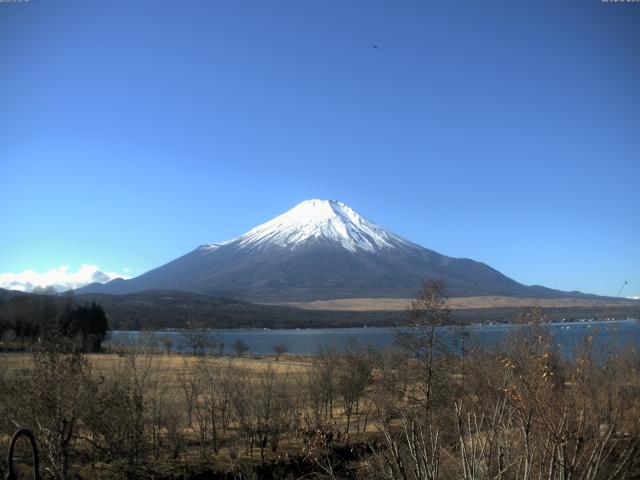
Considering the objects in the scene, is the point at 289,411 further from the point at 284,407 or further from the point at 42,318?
the point at 42,318

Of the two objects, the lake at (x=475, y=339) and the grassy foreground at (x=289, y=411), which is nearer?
the grassy foreground at (x=289, y=411)

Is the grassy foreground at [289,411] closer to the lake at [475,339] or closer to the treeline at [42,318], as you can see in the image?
the lake at [475,339]

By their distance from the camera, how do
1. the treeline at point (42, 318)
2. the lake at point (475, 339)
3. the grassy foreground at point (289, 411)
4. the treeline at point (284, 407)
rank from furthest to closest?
the treeline at point (42, 318), the treeline at point (284, 407), the lake at point (475, 339), the grassy foreground at point (289, 411)

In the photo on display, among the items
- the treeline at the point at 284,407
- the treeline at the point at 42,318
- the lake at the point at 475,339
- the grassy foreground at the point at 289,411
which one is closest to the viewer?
the grassy foreground at the point at 289,411

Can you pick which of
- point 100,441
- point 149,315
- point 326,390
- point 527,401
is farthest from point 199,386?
point 149,315

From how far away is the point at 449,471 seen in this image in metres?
14.1

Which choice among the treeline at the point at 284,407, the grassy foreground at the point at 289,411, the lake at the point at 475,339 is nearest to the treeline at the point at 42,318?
the lake at the point at 475,339

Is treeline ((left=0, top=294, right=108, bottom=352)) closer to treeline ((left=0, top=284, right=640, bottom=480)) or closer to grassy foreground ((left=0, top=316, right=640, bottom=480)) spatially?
treeline ((left=0, top=284, right=640, bottom=480))

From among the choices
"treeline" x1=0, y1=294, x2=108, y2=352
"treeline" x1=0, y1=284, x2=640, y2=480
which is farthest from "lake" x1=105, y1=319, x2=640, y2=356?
"treeline" x1=0, y1=294, x2=108, y2=352

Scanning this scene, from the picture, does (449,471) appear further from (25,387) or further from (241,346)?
(241,346)

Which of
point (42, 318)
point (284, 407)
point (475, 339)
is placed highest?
point (475, 339)

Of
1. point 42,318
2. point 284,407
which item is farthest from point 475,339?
point 42,318

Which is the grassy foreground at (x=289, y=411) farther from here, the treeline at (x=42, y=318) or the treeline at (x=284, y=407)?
the treeline at (x=42, y=318)

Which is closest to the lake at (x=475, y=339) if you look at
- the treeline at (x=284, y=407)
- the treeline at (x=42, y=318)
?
the treeline at (x=284, y=407)
